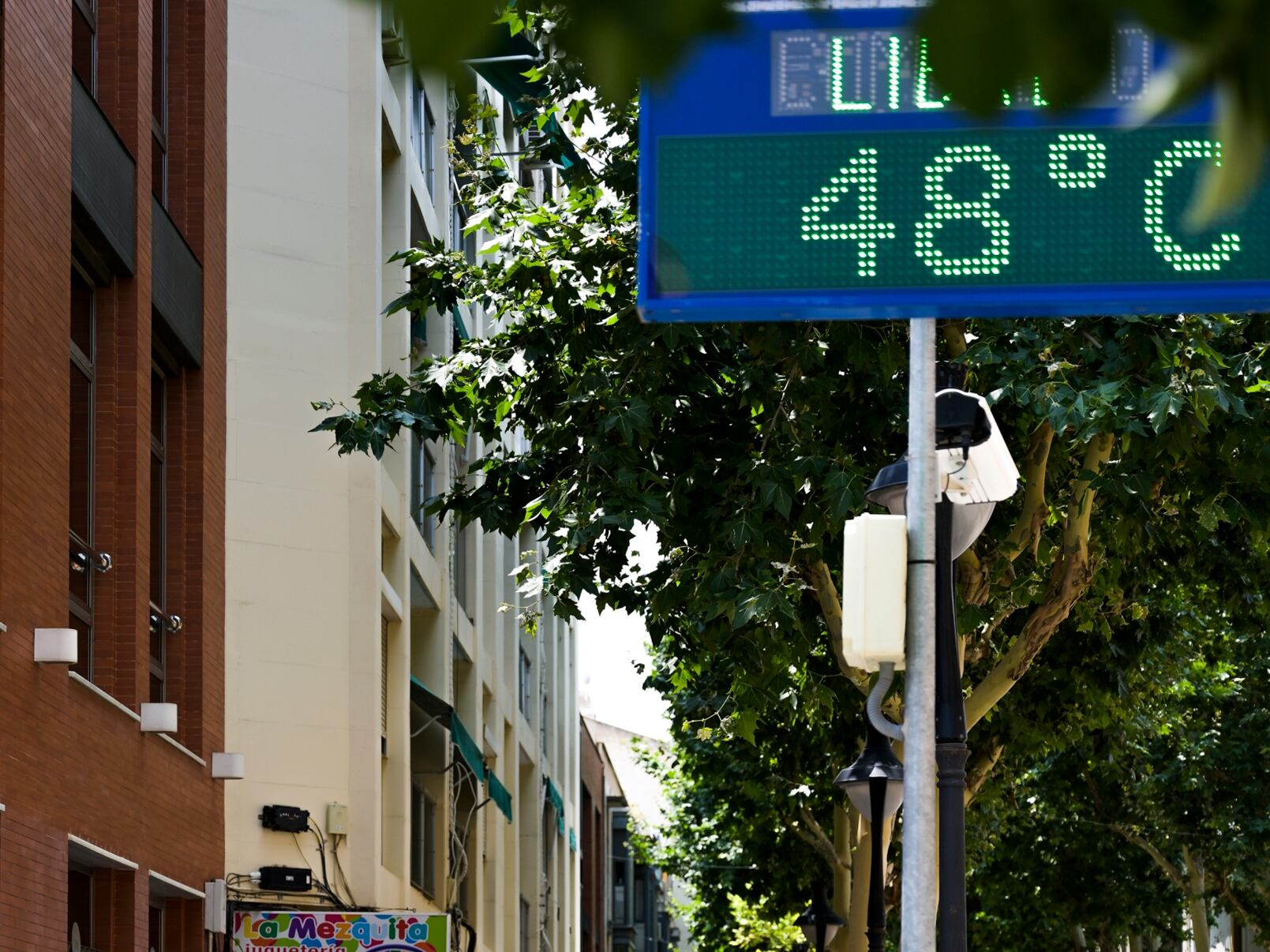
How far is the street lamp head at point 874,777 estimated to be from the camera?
41.4 feet

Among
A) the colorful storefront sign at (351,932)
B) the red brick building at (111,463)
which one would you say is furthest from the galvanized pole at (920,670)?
the colorful storefront sign at (351,932)

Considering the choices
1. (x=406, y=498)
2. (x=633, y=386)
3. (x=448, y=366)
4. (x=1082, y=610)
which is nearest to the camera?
(x=633, y=386)

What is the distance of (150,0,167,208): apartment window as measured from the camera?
16500mm

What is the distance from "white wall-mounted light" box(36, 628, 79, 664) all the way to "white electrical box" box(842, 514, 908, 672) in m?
5.50

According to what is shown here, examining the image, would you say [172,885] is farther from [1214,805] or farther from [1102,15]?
[1214,805]

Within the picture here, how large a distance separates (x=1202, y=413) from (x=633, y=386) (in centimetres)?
416

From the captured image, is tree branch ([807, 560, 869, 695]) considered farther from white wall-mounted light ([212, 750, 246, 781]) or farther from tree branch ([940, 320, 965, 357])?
white wall-mounted light ([212, 750, 246, 781])

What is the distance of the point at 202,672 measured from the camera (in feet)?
53.1

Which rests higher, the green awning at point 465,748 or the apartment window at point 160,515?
the apartment window at point 160,515

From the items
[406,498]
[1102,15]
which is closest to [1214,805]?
[406,498]

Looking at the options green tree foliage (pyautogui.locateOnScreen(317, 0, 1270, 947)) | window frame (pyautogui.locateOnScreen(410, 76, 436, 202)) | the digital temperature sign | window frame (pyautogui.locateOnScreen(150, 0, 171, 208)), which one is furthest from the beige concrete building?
the digital temperature sign

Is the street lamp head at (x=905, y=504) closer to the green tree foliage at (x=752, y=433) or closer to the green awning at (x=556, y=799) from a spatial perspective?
the green tree foliage at (x=752, y=433)

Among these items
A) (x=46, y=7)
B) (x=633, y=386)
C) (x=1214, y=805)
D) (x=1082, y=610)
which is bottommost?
(x=1214, y=805)

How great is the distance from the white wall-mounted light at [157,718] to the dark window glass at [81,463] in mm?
677
